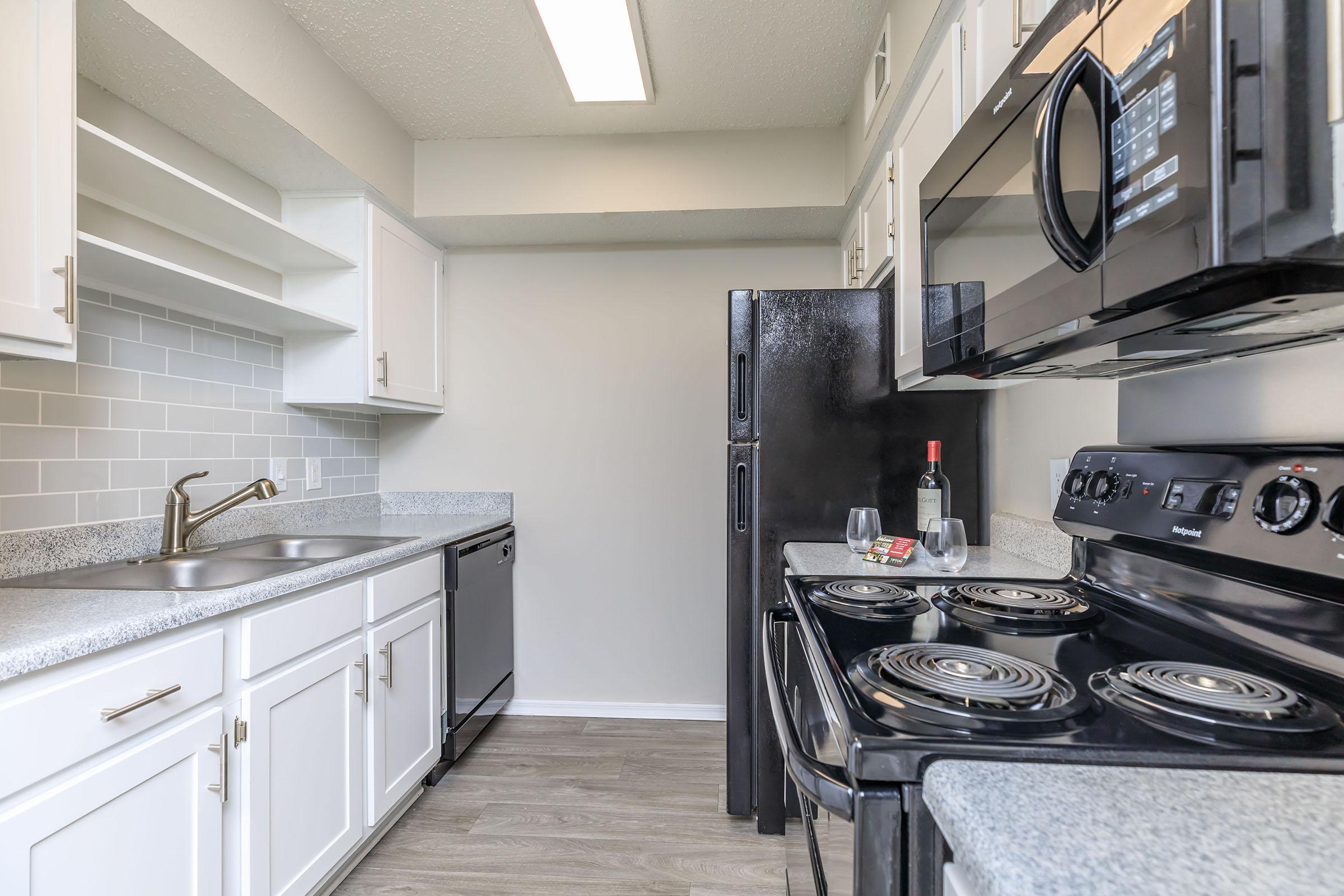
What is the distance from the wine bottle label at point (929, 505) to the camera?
1767 millimetres

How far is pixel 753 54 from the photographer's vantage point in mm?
2104

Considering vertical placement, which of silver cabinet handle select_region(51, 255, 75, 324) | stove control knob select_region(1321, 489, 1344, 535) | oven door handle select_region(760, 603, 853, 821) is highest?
silver cabinet handle select_region(51, 255, 75, 324)

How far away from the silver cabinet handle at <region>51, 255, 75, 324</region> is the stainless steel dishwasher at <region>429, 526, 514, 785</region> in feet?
4.13

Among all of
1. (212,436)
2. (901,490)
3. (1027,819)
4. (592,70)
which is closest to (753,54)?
(592,70)

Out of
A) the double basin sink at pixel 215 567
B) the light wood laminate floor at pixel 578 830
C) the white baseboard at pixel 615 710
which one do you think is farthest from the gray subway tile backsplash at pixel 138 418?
the white baseboard at pixel 615 710

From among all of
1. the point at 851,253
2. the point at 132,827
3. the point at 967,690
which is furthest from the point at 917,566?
the point at 132,827

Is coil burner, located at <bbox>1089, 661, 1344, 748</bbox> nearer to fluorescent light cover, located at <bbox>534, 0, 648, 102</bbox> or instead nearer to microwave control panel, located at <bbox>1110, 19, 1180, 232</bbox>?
microwave control panel, located at <bbox>1110, 19, 1180, 232</bbox>

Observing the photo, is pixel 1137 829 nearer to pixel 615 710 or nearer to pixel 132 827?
pixel 132 827

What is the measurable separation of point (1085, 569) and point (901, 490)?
0.78 metres

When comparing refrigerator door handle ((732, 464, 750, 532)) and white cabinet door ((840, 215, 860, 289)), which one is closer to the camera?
refrigerator door handle ((732, 464, 750, 532))

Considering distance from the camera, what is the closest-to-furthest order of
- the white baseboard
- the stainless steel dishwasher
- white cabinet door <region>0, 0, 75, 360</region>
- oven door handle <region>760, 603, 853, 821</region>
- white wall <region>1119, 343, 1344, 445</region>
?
oven door handle <region>760, 603, 853, 821</region> < white wall <region>1119, 343, 1344, 445</region> < white cabinet door <region>0, 0, 75, 360</region> < the stainless steel dishwasher < the white baseboard

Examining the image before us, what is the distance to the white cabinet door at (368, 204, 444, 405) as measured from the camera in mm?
2451

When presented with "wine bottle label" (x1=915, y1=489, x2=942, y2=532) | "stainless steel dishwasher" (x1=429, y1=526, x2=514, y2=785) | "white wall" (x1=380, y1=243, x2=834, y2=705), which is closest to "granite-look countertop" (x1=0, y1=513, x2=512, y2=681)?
"stainless steel dishwasher" (x1=429, y1=526, x2=514, y2=785)

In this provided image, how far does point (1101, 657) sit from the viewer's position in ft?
2.71
